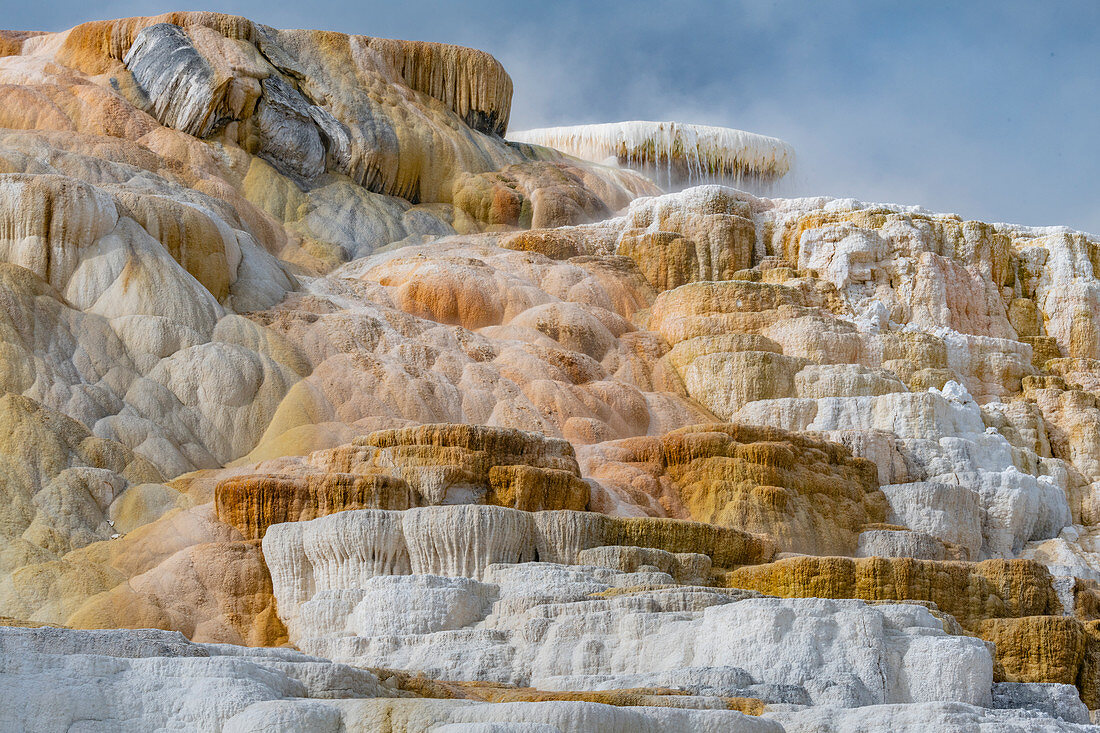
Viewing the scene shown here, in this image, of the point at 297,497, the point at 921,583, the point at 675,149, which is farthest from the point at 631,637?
the point at 675,149

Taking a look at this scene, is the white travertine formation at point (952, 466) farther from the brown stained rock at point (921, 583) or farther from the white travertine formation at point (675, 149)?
the white travertine formation at point (675, 149)

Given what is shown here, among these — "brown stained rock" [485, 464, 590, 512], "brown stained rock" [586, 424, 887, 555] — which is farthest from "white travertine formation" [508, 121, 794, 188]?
"brown stained rock" [485, 464, 590, 512]

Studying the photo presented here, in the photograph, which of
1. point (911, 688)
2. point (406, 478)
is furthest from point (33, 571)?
point (911, 688)

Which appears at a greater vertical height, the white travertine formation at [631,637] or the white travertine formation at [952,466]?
the white travertine formation at [952,466]

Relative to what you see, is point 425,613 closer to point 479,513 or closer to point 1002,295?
point 479,513

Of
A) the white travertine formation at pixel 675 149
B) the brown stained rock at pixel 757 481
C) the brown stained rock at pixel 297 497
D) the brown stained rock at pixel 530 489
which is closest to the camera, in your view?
the brown stained rock at pixel 297 497

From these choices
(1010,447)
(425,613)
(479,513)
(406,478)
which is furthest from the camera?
(1010,447)

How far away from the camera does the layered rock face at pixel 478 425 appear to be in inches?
534

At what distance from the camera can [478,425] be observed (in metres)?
22.4

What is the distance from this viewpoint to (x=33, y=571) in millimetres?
18781

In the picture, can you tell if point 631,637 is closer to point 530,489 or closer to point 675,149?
point 530,489

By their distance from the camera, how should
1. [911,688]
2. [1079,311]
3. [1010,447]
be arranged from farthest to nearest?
[1079,311]
[1010,447]
[911,688]

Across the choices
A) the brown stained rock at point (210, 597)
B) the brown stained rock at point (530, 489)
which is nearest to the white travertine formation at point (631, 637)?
the brown stained rock at point (210, 597)

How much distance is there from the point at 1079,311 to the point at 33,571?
2588 centimetres
